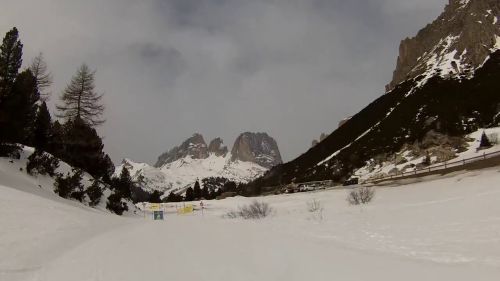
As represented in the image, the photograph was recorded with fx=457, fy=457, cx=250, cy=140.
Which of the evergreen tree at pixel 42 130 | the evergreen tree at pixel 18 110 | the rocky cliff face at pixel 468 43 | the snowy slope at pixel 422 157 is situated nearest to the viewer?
the evergreen tree at pixel 18 110

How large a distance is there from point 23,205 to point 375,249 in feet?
33.7

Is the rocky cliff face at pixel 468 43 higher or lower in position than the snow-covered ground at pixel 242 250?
higher

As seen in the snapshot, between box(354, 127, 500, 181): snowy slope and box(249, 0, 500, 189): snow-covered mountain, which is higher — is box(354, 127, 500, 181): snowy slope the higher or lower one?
the lower one

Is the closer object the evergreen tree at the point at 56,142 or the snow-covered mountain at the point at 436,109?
the evergreen tree at the point at 56,142

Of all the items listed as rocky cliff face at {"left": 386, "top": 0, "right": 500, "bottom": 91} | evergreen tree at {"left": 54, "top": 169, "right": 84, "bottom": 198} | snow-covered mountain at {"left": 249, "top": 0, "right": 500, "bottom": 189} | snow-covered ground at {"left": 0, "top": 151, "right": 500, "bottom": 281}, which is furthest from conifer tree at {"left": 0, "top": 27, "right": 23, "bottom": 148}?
rocky cliff face at {"left": 386, "top": 0, "right": 500, "bottom": 91}

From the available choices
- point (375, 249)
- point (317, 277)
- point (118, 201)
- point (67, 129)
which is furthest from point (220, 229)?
point (67, 129)

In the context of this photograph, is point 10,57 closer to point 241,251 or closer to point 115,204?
point 115,204

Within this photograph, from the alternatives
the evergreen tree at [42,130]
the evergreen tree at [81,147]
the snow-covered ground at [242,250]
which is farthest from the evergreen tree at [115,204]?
the snow-covered ground at [242,250]

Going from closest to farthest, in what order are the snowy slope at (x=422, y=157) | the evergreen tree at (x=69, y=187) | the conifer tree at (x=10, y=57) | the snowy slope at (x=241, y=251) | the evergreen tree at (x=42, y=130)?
the snowy slope at (x=241, y=251) < the evergreen tree at (x=69, y=187) < the conifer tree at (x=10, y=57) < the evergreen tree at (x=42, y=130) < the snowy slope at (x=422, y=157)

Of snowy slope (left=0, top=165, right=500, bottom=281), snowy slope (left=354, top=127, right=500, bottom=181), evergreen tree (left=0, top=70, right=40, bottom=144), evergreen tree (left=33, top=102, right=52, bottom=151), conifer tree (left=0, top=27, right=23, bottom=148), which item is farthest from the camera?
snowy slope (left=354, top=127, right=500, bottom=181)

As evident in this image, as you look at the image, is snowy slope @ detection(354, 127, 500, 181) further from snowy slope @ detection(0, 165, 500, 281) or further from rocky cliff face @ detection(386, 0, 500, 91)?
snowy slope @ detection(0, 165, 500, 281)

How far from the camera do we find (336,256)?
905 cm

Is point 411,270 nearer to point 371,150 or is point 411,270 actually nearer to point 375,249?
point 375,249

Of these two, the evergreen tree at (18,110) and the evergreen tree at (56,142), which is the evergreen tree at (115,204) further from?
the evergreen tree at (56,142)
